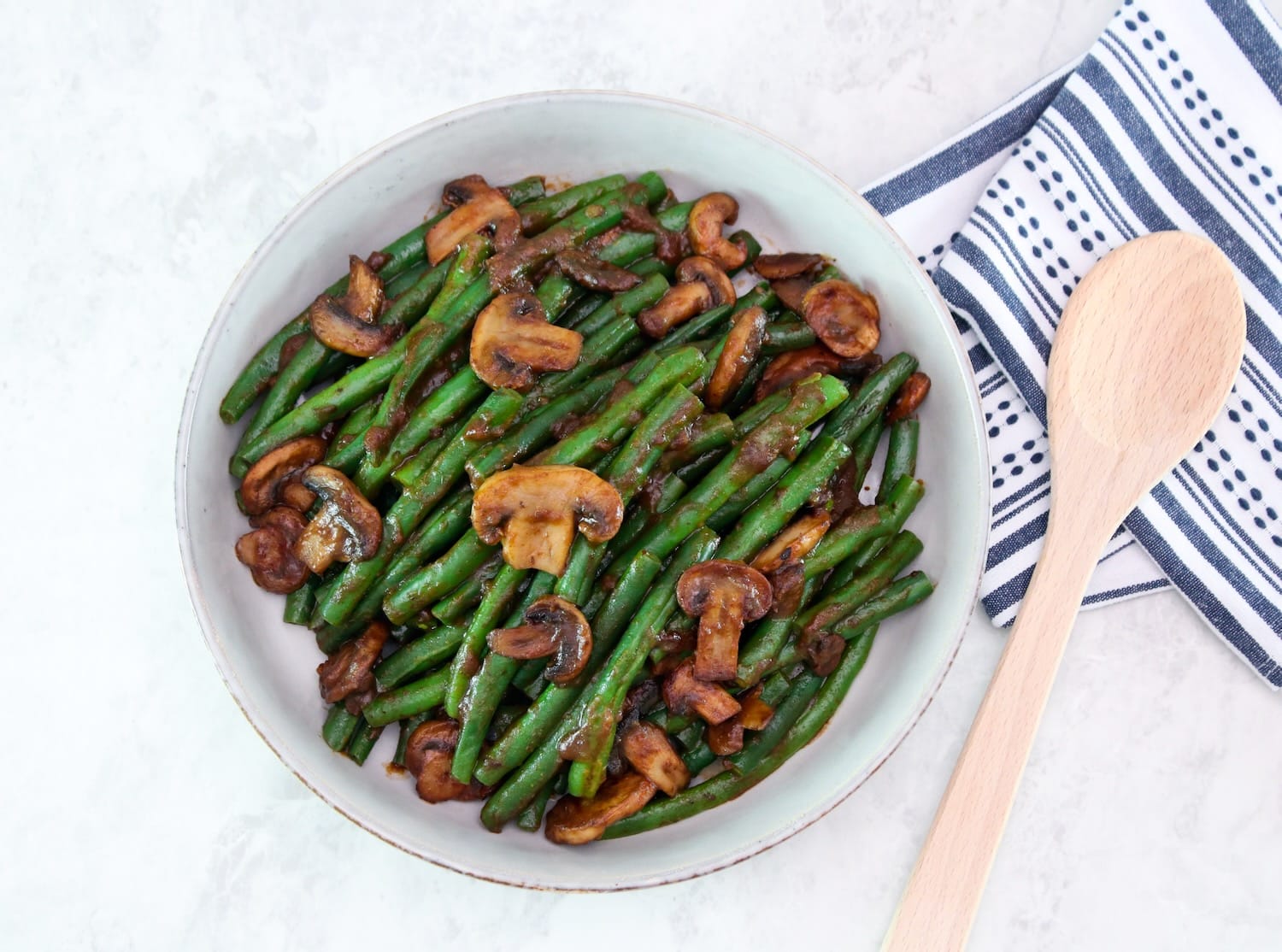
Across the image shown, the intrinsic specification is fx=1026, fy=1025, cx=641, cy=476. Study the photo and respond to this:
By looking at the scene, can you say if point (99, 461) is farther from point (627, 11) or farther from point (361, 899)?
point (627, 11)

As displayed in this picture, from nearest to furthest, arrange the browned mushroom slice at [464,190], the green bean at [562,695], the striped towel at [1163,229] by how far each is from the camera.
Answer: the green bean at [562,695] → the browned mushroom slice at [464,190] → the striped towel at [1163,229]

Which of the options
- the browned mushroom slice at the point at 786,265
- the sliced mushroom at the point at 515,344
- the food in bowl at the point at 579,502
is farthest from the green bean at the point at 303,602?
the browned mushroom slice at the point at 786,265

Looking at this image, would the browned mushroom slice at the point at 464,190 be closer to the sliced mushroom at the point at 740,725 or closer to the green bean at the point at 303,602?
the green bean at the point at 303,602

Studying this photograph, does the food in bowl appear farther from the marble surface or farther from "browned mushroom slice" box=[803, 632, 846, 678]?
the marble surface

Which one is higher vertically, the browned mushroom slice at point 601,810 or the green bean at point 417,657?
the green bean at point 417,657

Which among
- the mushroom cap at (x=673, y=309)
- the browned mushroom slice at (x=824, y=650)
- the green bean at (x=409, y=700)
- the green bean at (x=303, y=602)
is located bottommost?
the green bean at (x=409, y=700)

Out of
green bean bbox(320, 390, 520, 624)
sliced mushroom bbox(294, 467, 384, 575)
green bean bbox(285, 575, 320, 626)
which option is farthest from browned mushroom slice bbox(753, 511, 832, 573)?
green bean bbox(285, 575, 320, 626)

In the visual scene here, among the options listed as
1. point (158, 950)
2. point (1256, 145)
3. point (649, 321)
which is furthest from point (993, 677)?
point (158, 950)
